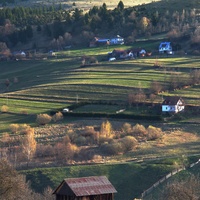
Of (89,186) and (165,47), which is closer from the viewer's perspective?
(89,186)

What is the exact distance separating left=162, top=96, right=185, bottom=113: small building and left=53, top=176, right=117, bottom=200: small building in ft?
127

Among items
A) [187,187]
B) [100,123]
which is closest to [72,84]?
[100,123]

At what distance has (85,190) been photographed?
43.5m

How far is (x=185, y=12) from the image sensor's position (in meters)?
133

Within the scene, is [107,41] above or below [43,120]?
below

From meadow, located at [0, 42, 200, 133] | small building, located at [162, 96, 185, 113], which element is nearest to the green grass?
small building, located at [162, 96, 185, 113]

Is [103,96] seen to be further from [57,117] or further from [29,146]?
[29,146]

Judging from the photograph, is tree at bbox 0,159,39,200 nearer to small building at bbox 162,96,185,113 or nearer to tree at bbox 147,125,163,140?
tree at bbox 147,125,163,140

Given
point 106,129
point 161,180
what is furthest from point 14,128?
point 161,180

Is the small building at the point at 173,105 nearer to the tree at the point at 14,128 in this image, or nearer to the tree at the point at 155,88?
the tree at the point at 155,88

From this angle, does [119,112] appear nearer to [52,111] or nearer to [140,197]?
[52,111]

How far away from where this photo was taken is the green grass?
196 feet

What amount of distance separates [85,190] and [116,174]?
1854 cm

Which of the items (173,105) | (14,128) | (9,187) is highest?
(9,187)
